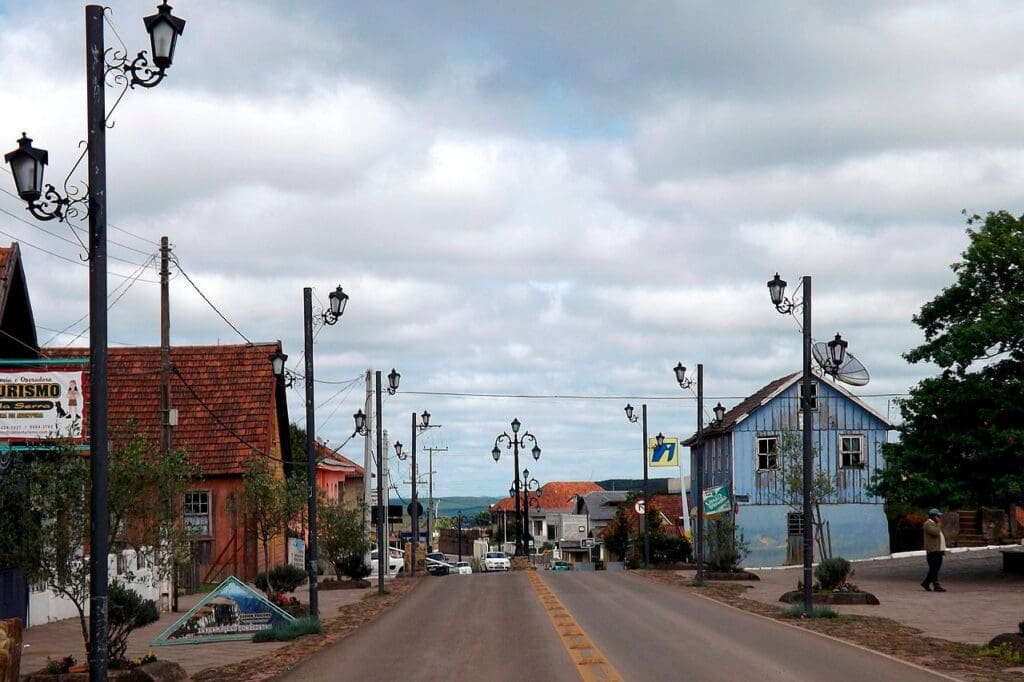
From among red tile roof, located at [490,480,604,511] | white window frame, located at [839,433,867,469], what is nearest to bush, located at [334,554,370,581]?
white window frame, located at [839,433,867,469]

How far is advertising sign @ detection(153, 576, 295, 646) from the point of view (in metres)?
21.4

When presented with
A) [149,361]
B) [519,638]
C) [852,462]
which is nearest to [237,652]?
[519,638]

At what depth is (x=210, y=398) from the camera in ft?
148

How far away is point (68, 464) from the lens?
15.9 metres

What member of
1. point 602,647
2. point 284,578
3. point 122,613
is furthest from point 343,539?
point 122,613

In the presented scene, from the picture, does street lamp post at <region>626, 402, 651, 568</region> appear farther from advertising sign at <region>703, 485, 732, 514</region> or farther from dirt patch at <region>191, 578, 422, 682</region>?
dirt patch at <region>191, 578, 422, 682</region>

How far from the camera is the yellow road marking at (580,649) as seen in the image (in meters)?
14.5

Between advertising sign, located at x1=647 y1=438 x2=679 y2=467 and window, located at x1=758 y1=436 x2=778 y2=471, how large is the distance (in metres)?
8.34

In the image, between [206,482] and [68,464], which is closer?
[68,464]

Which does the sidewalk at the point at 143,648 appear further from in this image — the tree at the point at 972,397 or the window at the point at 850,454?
the window at the point at 850,454

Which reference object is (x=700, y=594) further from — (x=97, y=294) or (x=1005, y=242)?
(x=97, y=294)

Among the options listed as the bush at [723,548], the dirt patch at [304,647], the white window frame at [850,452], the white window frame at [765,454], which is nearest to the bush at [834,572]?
the dirt patch at [304,647]

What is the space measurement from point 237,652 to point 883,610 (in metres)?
13.1

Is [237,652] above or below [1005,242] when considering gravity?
below
